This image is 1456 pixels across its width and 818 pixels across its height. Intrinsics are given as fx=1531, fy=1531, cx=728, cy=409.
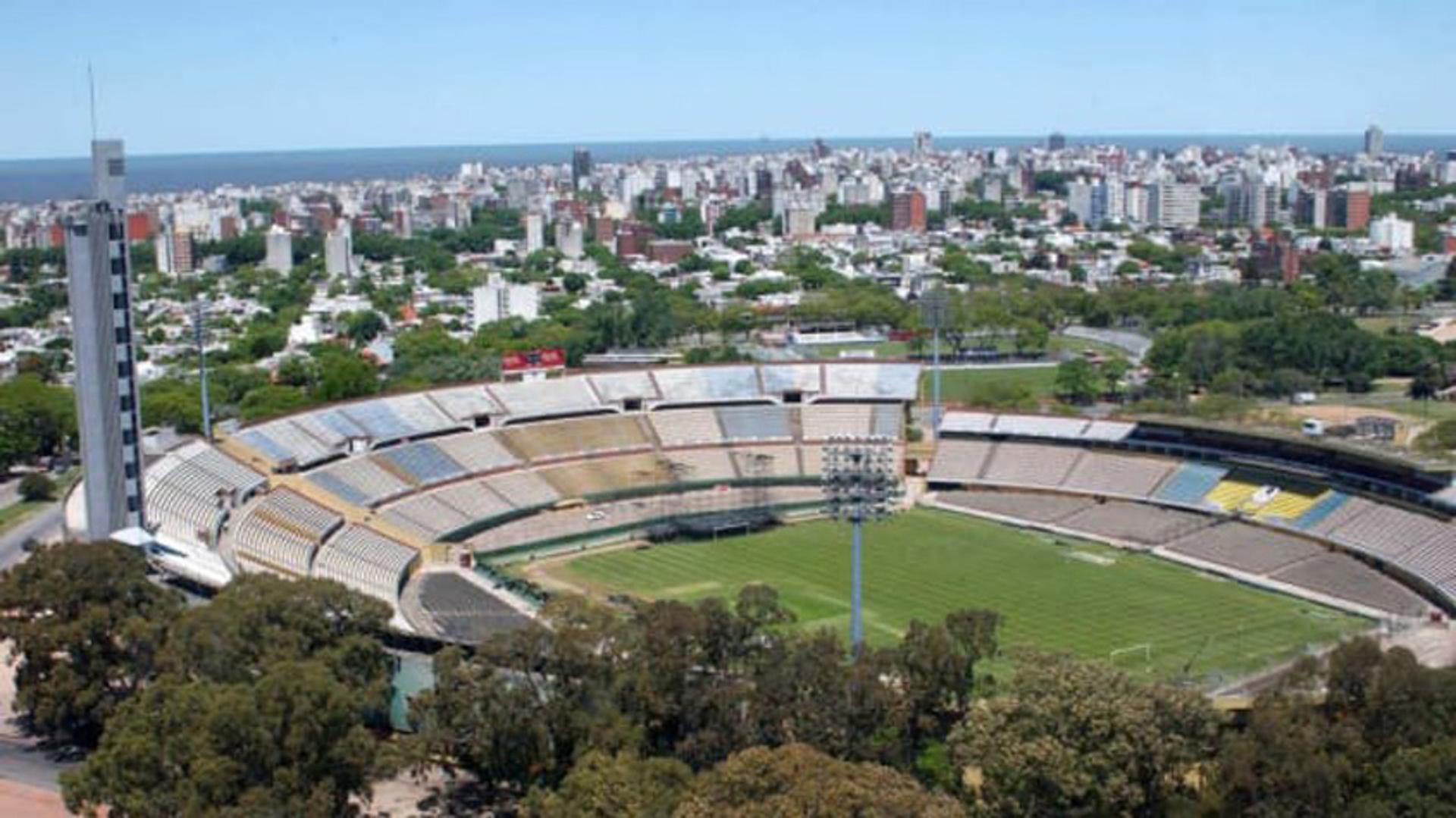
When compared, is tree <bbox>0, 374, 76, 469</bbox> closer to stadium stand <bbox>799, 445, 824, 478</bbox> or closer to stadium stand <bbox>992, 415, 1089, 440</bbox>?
stadium stand <bbox>799, 445, 824, 478</bbox>

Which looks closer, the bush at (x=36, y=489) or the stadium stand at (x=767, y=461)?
the bush at (x=36, y=489)

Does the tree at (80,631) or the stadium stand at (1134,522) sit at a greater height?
the tree at (80,631)

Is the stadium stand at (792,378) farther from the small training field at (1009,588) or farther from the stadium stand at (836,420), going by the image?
the small training field at (1009,588)

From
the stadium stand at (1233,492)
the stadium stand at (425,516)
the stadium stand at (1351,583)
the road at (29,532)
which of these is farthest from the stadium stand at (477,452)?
the stadium stand at (1351,583)

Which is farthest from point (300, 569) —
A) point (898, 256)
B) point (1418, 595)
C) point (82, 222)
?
point (898, 256)

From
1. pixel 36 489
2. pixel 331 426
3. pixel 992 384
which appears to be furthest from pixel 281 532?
pixel 992 384
